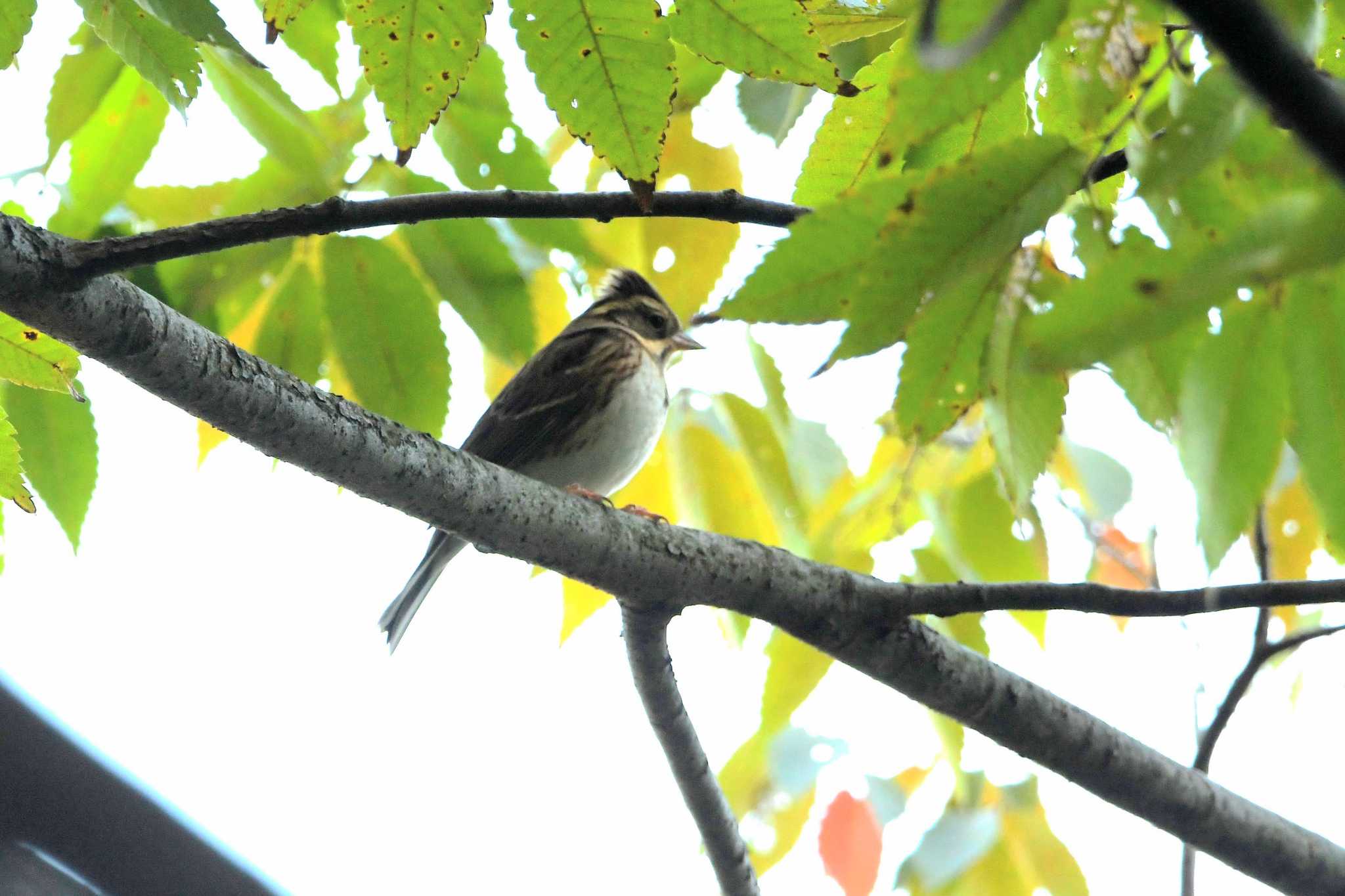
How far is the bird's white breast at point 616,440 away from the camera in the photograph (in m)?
4.39

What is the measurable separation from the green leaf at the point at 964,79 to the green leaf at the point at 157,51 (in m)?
0.96

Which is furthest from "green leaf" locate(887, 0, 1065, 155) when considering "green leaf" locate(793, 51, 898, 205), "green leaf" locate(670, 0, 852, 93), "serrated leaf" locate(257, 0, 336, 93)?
"serrated leaf" locate(257, 0, 336, 93)

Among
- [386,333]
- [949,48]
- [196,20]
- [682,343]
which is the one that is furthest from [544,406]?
[949,48]

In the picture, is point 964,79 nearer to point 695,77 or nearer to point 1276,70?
point 1276,70

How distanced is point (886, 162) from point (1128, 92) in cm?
27

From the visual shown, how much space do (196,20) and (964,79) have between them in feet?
2.97

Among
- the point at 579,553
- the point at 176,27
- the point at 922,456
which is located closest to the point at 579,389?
the point at 922,456

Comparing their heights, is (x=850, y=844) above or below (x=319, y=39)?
below

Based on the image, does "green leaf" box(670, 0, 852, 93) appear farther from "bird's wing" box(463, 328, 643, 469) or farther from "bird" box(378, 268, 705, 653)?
"bird's wing" box(463, 328, 643, 469)

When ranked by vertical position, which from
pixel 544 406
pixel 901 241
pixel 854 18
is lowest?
pixel 901 241

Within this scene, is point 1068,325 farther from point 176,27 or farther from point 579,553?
point 579,553

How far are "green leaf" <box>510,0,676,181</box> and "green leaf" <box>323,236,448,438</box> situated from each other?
1.06m

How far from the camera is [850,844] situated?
3656mm

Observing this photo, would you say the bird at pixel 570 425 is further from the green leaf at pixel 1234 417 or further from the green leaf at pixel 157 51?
the green leaf at pixel 1234 417
